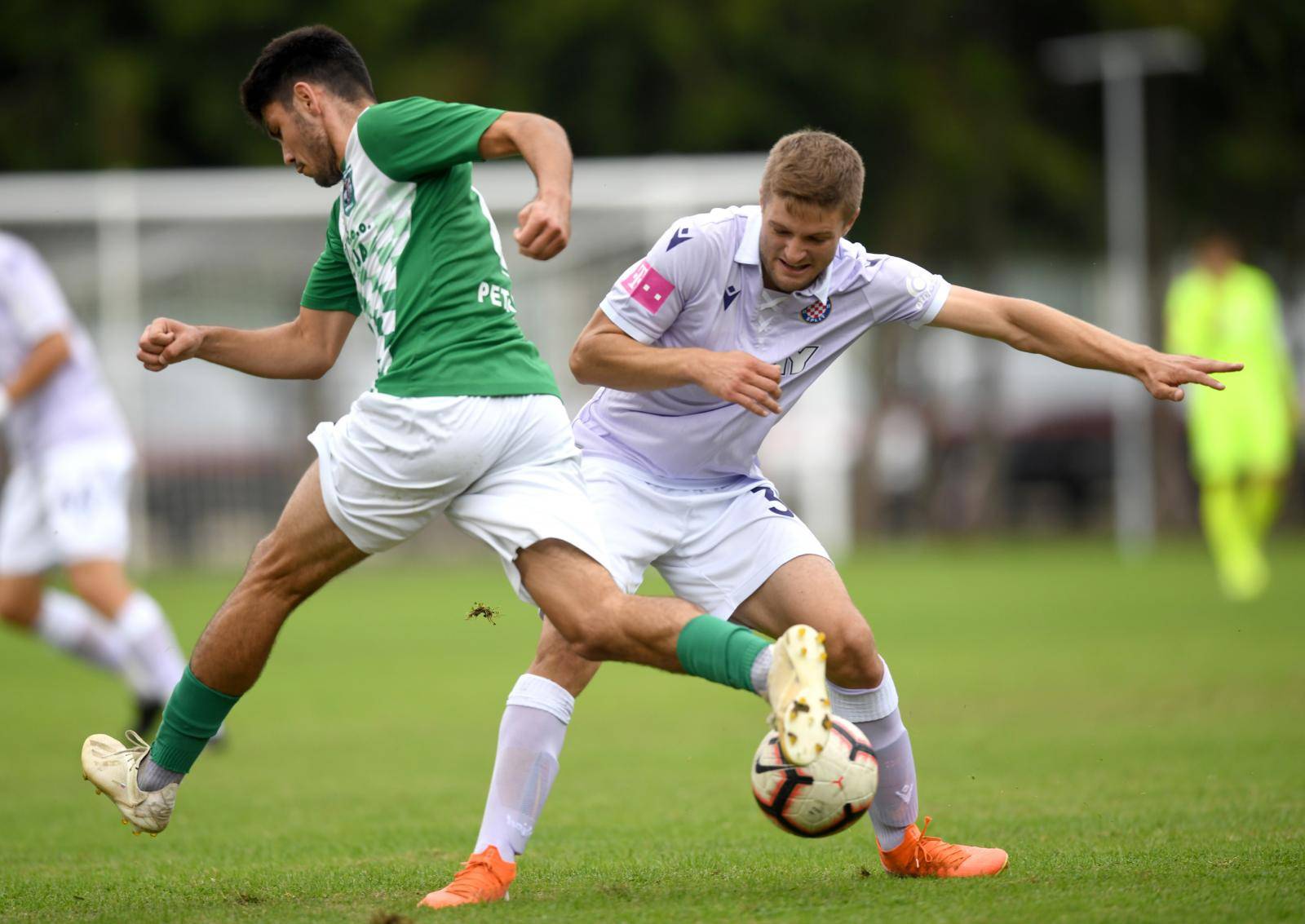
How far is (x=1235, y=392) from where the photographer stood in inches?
594

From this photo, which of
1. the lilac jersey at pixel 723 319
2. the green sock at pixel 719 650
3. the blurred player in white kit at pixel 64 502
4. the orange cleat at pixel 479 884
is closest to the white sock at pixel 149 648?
the blurred player in white kit at pixel 64 502

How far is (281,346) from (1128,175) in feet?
66.7

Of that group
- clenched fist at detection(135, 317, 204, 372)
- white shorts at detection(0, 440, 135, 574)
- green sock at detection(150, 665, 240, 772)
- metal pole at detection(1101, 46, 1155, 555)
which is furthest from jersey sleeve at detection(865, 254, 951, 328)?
metal pole at detection(1101, 46, 1155, 555)

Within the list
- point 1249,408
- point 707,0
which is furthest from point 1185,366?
point 707,0

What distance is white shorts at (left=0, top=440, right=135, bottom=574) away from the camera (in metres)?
8.30

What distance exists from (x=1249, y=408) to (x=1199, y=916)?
11598mm

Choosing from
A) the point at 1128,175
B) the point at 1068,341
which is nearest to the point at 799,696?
the point at 1068,341

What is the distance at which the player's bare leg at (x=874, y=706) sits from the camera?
4.90 metres

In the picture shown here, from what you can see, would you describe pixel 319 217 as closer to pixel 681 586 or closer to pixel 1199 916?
pixel 681 586

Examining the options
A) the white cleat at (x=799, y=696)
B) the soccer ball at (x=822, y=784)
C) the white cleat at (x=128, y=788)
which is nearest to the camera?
the white cleat at (x=799, y=696)

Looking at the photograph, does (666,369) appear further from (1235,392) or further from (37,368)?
(1235,392)

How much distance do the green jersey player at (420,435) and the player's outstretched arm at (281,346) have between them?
1.39 feet

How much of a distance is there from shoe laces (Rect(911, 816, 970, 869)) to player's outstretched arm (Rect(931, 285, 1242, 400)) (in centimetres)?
141

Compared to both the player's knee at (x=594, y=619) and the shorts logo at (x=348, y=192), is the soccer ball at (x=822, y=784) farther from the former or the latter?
the shorts logo at (x=348, y=192)
